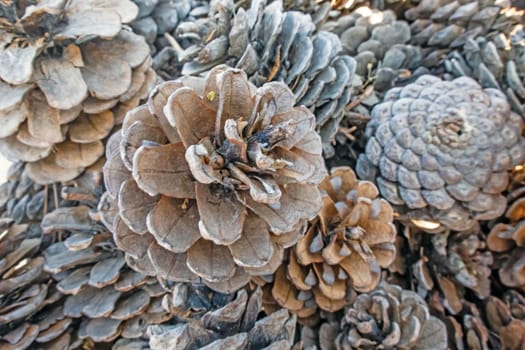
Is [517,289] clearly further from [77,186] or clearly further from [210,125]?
[77,186]

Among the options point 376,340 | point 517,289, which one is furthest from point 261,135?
point 517,289

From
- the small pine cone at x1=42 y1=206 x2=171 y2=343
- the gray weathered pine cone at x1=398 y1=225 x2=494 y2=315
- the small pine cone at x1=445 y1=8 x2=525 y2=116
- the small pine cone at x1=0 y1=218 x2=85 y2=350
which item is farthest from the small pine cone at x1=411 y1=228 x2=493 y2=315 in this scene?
the small pine cone at x1=0 y1=218 x2=85 y2=350

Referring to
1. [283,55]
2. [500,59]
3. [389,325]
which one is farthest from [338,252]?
[500,59]

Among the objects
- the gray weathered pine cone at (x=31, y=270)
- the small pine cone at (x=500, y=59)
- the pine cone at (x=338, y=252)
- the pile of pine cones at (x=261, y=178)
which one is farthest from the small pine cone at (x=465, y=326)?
the gray weathered pine cone at (x=31, y=270)

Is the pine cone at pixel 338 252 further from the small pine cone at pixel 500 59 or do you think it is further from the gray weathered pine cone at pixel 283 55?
the small pine cone at pixel 500 59

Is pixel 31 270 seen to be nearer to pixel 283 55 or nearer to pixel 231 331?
pixel 231 331
